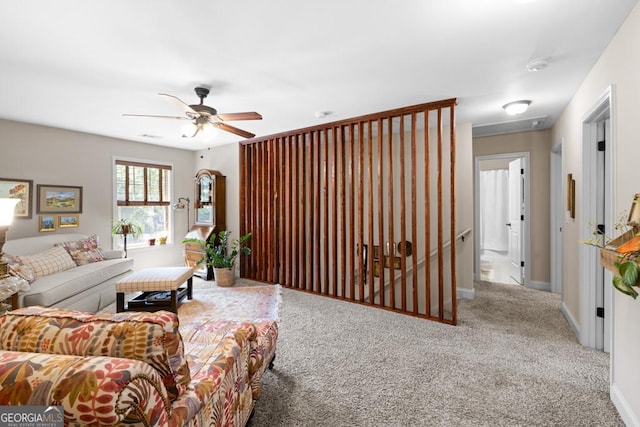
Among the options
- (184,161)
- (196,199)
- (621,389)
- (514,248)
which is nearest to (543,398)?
(621,389)

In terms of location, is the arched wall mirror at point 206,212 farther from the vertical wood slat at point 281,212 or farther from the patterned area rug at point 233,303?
the vertical wood slat at point 281,212

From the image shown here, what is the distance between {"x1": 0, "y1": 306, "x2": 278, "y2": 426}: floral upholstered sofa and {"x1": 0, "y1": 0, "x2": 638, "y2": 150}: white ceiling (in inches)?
70.2

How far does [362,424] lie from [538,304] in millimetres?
3305

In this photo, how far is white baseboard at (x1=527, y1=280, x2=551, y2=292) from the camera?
4436 mm

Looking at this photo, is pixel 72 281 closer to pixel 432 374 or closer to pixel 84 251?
pixel 84 251

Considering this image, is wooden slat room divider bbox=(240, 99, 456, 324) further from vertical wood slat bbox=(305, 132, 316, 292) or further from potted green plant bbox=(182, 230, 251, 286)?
potted green plant bbox=(182, 230, 251, 286)

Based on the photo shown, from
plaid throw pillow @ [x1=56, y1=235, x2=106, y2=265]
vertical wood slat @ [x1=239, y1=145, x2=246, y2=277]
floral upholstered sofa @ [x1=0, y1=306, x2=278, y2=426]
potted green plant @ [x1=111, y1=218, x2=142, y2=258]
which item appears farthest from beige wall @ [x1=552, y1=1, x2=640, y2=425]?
potted green plant @ [x1=111, y1=218, x2=142, y2=258]

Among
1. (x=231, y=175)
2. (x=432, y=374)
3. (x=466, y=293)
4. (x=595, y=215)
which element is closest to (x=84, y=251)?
(x=231, y=175)

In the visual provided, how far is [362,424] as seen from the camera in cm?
173

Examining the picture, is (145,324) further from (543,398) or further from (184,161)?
(184,161)

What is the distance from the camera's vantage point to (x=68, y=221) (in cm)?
452

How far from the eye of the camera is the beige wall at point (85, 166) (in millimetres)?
4008

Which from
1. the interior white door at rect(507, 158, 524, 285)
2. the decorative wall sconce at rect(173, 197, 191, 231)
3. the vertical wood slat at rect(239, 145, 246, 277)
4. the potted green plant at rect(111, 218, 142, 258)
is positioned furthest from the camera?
the decorative wall sconce at rect(173, 197, 191, 231)

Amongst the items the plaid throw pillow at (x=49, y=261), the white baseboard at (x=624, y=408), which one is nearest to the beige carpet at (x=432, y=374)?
the white baseboard at (x=624, y=408)
